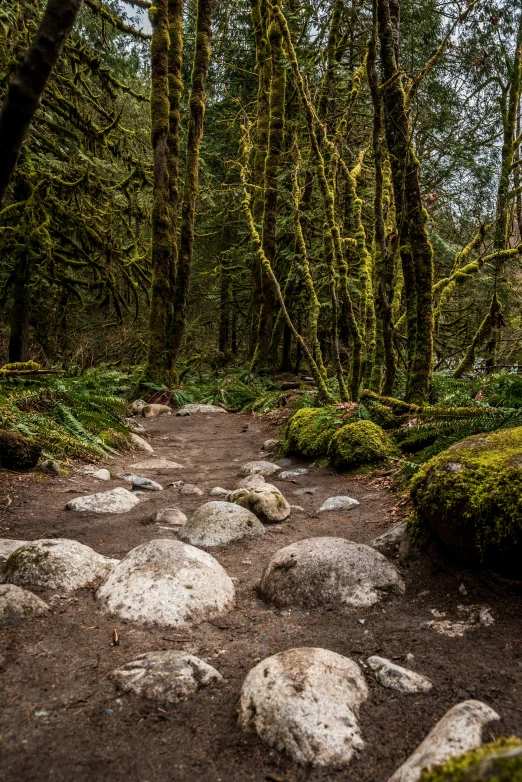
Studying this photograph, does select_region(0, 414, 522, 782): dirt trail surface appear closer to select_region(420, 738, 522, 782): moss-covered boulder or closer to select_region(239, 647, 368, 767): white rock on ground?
select_region(239, 647, 368, 767): white rock on ground

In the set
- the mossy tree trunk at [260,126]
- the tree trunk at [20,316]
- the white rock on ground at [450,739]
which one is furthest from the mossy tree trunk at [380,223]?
the mossy tree trunk at [260,126]

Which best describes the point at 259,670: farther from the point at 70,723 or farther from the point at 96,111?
the point at 96,111

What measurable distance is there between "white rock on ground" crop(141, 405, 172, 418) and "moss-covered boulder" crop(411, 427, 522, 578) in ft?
25.1

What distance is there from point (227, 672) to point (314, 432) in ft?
14.2

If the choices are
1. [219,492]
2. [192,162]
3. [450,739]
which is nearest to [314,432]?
[219,492]

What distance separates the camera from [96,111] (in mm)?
10625

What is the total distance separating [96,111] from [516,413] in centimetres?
1102

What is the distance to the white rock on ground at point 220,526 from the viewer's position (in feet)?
10.8

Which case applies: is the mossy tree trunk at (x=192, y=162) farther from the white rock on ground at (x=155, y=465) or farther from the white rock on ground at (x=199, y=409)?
the white rock on ground at (x=155, y=465)

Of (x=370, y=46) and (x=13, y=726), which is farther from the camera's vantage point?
(x=370, y=46)

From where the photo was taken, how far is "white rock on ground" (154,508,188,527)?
144 inches

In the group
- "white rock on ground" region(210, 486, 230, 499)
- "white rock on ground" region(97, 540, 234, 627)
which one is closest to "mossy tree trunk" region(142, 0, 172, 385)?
"white rock on ground" region(210, 486, 230, 499)

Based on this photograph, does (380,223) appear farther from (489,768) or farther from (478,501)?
(489,768)

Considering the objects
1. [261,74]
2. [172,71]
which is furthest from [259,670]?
[261,74]
